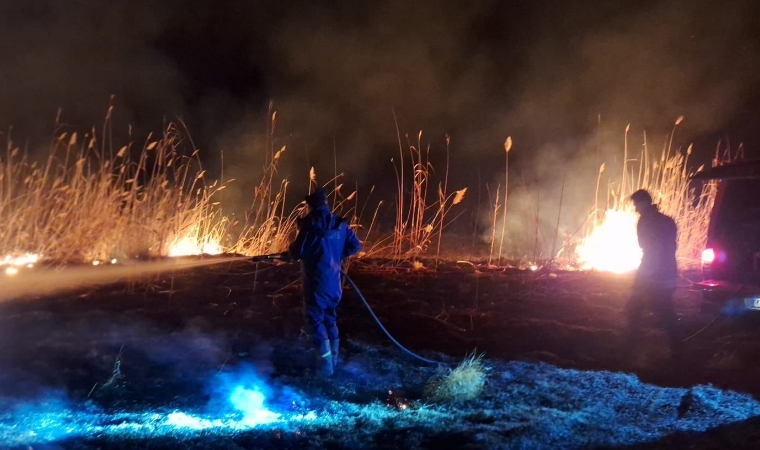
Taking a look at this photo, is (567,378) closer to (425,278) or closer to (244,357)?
(244,357)

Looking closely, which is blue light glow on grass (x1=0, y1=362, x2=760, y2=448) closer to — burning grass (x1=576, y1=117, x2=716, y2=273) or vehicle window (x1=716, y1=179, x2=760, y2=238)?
vehicle window (x1=716, y1=179, x2=760, y2=238)

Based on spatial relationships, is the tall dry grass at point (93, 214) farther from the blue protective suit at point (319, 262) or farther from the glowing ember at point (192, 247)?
the blue protective suit at point (319, 262)

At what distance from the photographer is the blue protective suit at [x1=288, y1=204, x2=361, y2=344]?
558 centimetres

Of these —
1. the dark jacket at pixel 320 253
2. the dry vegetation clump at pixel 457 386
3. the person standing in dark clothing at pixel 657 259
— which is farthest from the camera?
the person standing in dark clothing at pixel 657 259

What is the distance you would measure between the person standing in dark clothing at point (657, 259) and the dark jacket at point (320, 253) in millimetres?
3331

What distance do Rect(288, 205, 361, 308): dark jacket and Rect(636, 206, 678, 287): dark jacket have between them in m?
3.39

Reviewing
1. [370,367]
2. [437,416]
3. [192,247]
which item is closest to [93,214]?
[192,247]

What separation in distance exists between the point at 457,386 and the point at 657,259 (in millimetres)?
3062

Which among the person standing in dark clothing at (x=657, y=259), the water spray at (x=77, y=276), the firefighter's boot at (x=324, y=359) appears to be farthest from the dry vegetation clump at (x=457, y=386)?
the water spray at (x=77, y=276)

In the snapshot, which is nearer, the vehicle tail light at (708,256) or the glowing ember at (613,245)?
the vehicle tail light at (708,256)

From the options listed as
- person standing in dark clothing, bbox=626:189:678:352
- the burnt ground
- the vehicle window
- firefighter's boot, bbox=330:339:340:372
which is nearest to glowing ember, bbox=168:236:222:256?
the burnt ground

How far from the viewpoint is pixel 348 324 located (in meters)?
7.42

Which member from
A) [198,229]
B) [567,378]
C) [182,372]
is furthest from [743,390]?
[198,229]

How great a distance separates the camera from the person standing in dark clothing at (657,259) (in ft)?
22.6
